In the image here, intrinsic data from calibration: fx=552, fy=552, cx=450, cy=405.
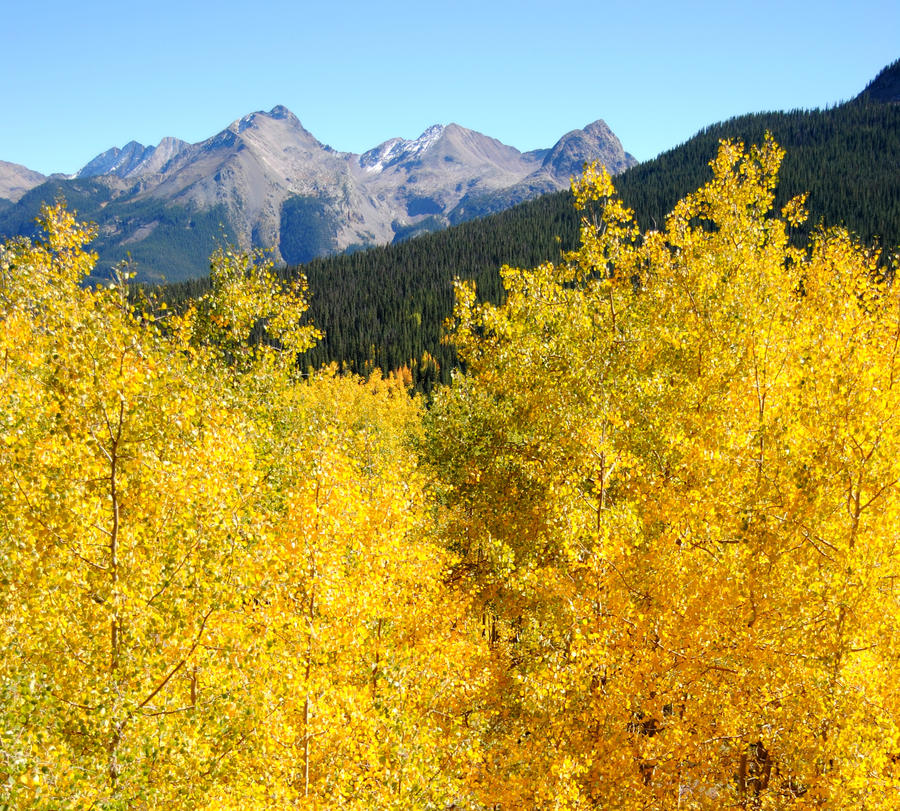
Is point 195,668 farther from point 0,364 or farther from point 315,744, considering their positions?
point 0,364

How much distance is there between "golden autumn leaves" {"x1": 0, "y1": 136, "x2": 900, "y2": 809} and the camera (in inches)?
346

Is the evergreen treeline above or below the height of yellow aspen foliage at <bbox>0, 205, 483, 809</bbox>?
above

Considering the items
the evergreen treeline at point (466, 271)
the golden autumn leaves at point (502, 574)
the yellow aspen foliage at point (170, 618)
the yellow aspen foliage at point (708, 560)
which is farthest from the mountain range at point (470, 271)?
the yellow aspen foliage at point (170, 618)

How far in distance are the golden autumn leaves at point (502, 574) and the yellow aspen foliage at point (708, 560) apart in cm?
8

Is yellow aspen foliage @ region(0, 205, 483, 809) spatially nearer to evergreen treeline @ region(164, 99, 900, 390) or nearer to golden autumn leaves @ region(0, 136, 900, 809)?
golden autumn leaves @ region(0, 136, 900, 809)

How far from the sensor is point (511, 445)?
19219 millimetres

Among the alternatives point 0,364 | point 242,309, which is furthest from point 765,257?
point 0,364

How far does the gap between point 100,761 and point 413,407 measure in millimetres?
88103

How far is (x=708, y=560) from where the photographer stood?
12.0 metres

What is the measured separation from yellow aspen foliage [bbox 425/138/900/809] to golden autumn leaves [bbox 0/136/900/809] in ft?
0.27

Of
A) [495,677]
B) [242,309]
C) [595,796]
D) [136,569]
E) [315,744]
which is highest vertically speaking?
[242,309]

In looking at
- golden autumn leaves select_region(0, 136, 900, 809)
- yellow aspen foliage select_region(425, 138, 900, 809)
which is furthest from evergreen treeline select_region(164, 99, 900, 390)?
yellow aspen foliage select_region(425, 138, 900, 809)

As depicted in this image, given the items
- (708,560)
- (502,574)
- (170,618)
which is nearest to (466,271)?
(502,574)

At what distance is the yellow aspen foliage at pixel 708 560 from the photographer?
10.4 m
